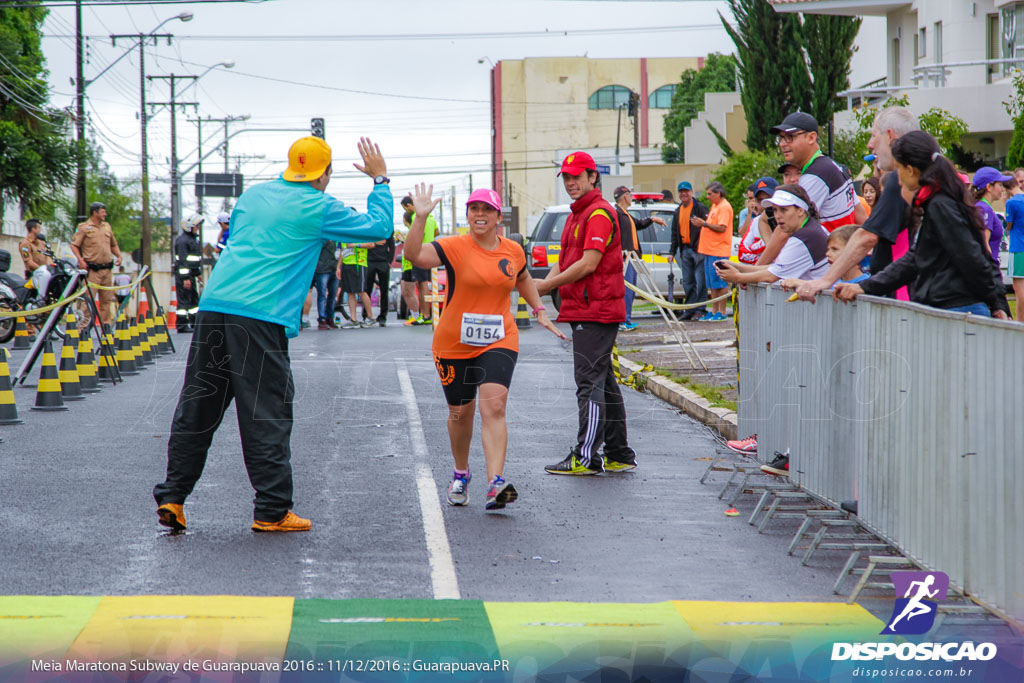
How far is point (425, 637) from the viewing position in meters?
4.88

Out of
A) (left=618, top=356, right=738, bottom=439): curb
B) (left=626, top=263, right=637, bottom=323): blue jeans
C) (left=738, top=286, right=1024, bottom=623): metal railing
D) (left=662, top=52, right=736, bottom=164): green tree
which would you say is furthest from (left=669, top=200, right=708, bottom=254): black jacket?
(left=662, top=52, right=736, bottom=164): green tree

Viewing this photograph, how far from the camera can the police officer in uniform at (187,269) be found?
77.4 ft

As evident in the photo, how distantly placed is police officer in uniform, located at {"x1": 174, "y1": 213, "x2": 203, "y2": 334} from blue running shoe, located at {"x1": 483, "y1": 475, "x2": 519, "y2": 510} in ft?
55.2

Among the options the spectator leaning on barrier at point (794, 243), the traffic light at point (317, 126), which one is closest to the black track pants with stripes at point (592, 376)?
the spectator leaning on barrier at point (794, 243)

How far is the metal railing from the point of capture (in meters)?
4.77

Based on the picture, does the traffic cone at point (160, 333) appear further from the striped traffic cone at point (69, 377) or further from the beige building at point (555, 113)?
the beige building at point (555, 113)

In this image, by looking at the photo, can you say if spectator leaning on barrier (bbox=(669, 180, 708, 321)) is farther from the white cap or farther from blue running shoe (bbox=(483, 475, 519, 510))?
blue running shoe (bbox=(483, 475, 519, 510))

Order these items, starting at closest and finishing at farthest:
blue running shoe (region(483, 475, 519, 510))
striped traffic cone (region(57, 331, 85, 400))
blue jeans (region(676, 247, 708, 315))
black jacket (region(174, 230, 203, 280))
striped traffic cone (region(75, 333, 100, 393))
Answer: blue running shoe (region(483, 475, 519, 510)), striped traffic cone (region(57, 331, 85, 400)), striped traffic cone (region(75, 333, 100, 393)), blue jeans (region(676, 247, 708, 315)), black jacket (region(174, 230, 203, 280))

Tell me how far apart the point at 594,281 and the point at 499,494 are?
1.93 metres

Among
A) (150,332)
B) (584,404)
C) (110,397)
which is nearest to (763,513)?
(584,404)

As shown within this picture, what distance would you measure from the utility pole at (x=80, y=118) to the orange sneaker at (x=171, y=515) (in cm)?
3159

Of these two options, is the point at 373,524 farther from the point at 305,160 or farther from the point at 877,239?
the point at 877,239

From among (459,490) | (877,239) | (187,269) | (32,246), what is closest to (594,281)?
(459,490)

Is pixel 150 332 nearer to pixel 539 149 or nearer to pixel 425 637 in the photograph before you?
pixel 425 637
